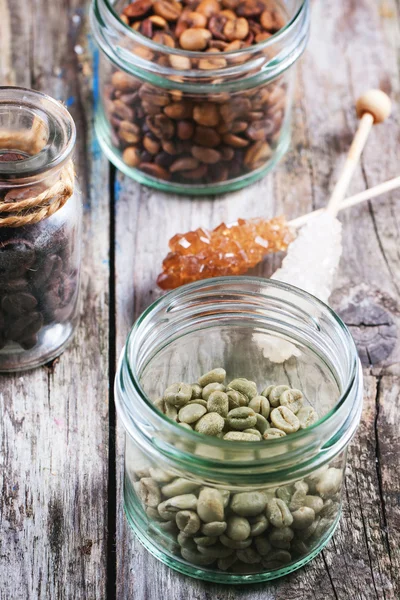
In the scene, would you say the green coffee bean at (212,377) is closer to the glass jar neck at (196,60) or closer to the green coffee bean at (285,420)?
the green coffee bean at (285,420)

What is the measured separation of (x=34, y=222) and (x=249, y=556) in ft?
1.79

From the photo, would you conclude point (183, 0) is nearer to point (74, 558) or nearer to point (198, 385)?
point (198, 385)

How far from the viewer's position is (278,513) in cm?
112

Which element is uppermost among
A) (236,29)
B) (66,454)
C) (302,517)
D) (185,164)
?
(236,29)

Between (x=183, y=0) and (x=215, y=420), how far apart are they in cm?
92

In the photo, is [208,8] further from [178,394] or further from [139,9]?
[178,394]

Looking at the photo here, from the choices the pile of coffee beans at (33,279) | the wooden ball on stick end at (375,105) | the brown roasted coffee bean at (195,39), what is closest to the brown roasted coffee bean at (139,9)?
the brown roasted coffee bean at (195,39)

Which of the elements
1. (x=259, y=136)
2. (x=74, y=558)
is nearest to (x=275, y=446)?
(x=74, y=558)

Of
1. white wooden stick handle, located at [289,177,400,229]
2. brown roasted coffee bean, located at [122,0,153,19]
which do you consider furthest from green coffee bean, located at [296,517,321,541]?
brown roasted coffee bean, located at [122,0,153,19]

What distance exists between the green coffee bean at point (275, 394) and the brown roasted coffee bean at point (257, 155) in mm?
601

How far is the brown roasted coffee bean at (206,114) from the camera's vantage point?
1.60m

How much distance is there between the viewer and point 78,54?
1.98m

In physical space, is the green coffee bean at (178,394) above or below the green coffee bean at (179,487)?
above

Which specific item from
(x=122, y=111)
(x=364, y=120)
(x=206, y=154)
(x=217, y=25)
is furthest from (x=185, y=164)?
(x=364, y=120)
